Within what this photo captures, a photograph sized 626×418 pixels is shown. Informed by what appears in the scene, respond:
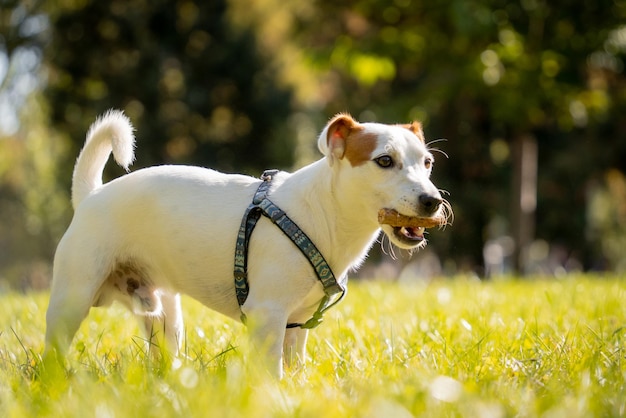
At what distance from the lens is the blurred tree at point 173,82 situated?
738 inches

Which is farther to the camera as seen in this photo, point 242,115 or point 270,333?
point 242,115

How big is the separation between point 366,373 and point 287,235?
0.69 m

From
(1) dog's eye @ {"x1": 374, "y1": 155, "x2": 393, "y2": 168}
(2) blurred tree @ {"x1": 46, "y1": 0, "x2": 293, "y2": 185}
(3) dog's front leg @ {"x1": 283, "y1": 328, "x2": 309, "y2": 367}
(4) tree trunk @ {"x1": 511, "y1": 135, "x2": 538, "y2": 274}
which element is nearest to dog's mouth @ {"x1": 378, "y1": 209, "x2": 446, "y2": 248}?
(1) dog's eye @ {"x1": 374, "y1": 155, "x2": 393, "y2": 168}

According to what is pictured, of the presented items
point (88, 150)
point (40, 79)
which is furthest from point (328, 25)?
point (88, 150)

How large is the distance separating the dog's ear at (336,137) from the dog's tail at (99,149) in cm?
114

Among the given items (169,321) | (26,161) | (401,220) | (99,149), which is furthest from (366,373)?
(26,161)

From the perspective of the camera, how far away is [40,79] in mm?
18844

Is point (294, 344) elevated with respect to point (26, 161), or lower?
elevated

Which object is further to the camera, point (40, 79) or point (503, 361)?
point (40, 79)

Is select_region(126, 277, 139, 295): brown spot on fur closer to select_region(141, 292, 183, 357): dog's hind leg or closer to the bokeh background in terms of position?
select_region(141, 292, 183, 357): dog's hind leg

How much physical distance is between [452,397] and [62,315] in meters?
1.99

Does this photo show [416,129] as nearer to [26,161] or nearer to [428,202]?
[428,202]

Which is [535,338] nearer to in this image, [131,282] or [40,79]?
[131,282]

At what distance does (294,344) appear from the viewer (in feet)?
11.3
